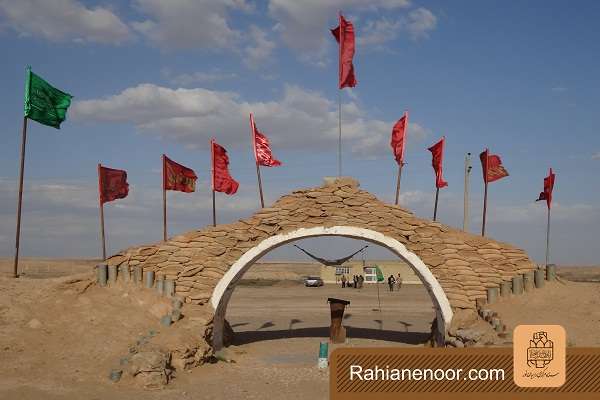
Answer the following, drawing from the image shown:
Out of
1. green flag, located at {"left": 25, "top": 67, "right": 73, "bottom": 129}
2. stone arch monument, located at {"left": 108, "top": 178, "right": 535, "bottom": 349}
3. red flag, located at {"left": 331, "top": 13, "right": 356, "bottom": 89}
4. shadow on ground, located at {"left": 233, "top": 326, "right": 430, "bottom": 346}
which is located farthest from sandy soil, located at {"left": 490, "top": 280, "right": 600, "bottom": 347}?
green flag, located at {"left": 25, "top": 67, "right": 73, "bottom": 129}

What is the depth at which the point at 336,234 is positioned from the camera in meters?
16.7

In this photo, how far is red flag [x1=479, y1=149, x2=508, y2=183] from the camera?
1970 cm

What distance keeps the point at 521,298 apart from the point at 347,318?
45.0 feet

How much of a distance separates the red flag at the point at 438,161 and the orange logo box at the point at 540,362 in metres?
10.00

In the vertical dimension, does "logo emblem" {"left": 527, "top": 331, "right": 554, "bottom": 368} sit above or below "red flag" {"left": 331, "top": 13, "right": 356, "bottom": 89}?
below

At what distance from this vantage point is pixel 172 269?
54.7 ft

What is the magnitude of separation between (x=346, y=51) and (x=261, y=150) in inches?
168

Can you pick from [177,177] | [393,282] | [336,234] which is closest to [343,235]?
[336,234]

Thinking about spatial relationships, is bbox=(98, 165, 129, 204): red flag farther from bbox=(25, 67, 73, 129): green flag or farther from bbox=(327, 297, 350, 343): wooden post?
bbox=(327, 297, 350, 343): wooden post

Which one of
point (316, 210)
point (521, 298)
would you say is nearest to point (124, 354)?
point (316, 210)

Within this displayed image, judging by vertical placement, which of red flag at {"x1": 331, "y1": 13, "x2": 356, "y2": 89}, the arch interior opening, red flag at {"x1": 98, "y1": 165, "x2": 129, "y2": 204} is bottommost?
the arch interior opening

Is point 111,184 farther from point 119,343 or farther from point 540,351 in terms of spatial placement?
point 540,351

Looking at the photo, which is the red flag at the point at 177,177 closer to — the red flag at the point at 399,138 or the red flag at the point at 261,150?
the red flag at the point at 261,150

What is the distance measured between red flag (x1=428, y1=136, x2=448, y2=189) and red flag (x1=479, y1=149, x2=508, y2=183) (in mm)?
1529
